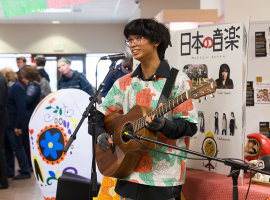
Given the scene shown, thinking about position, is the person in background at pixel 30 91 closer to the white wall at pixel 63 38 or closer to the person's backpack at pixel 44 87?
the person's backpack at pixel 44 87

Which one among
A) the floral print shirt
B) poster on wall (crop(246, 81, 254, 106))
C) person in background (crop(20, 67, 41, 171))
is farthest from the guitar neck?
person in background (crop(20, 67, 41, 171))

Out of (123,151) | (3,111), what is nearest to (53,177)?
(123,151)

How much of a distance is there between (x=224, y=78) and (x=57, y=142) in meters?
1.36

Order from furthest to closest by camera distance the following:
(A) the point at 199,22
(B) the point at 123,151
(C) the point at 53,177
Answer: (A) the point at 199,22
(C) the point at 53,177
(B) the point at 123,151

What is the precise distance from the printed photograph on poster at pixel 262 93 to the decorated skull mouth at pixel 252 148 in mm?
444

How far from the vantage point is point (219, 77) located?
2.08 meters

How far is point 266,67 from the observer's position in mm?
2486

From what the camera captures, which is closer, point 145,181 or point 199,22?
point 145,181

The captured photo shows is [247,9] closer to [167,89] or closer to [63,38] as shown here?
[167,89]

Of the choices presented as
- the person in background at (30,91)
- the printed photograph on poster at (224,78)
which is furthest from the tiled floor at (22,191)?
the printed photograph on poster at (224,78)

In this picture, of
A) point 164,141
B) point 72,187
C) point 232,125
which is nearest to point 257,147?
point 232,125

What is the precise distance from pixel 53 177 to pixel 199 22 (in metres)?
1.85

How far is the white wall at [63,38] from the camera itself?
8656 mm

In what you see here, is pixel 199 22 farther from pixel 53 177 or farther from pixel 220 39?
pixel 53 177
